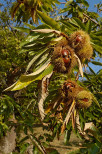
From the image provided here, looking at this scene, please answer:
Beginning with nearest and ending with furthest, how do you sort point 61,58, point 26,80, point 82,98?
point 26,80 → point 61,58 → point 82,98

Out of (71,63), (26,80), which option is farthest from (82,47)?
(26,80)

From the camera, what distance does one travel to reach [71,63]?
906 millimetres

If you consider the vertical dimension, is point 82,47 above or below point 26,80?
above

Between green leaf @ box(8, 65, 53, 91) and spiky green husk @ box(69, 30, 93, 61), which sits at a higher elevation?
spiky green husk @ box(69, 30, 93, 61)

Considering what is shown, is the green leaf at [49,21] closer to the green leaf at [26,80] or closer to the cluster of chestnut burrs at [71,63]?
the cluster of chestnut burrs at [71,63]

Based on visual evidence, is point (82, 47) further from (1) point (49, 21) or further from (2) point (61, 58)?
(1) point (49, 21)

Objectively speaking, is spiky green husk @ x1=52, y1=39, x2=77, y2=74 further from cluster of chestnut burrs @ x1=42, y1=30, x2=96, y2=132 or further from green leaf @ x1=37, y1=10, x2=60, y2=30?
green leaf @ x1=37, y1=10, x2=60, y2=30

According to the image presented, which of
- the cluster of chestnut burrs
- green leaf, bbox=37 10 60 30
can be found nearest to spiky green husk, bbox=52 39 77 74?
the cluster of chestnut burrs

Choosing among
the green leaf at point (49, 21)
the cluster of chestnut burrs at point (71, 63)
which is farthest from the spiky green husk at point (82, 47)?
the green leaf at point (49, 21)

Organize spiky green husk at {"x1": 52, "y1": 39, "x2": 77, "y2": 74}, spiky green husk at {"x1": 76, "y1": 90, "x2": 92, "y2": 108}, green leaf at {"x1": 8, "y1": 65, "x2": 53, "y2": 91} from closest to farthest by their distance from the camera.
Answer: green leaf at {"x1": 8, "y1": 65, "x2": 53, "y2": 91}, spiky green husk at {"x1": 52, "y1": 39, "x2": 77, "y2": 74}, spiky green husk at {"x1": 76, "y1": 90, "x2": 92, "y2": 108}

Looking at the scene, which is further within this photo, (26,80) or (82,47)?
(82,47)

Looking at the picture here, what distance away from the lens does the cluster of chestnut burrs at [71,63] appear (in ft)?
2.94

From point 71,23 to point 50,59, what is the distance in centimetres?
41

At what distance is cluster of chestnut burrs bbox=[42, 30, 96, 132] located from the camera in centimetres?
90
